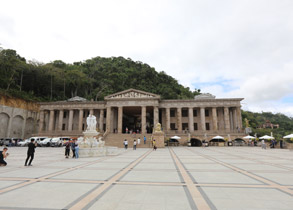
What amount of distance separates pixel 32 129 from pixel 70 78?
2102cm

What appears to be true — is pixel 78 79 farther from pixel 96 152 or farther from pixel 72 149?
pixel 72 149

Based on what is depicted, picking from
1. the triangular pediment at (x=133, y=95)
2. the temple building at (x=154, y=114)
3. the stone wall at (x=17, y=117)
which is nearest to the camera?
the stone wall at (x=17, y=117)

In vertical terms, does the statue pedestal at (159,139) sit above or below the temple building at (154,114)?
below

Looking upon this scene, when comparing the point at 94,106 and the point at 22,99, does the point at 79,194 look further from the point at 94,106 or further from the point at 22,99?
the point at 22,99

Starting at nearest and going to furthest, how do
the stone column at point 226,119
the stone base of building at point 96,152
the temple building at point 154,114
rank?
the stone base of building at point 96,152 → the temple building at point 154,114 → the stone column at point 226,119

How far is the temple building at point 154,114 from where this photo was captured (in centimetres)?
4116

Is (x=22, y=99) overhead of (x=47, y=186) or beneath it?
overhead

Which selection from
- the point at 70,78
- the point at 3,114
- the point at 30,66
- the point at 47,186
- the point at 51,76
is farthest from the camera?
the point at 70,78

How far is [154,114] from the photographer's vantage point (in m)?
41.6

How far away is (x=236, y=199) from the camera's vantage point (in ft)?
14.7

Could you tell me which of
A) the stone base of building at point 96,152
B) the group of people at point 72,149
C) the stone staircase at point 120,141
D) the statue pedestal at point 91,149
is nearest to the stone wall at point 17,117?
the stone staircase at point 120,141

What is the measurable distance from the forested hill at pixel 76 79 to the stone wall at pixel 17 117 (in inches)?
80.2

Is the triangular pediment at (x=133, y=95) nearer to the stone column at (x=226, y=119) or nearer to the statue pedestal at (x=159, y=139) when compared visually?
the statue pedestal at (x=159, y=139)

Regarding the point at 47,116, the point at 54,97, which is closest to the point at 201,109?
the point at 47,116
